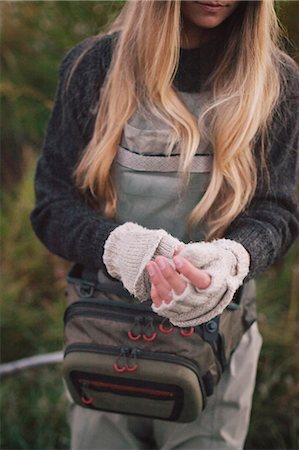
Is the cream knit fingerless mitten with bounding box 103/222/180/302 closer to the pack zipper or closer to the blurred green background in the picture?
the pack zipper

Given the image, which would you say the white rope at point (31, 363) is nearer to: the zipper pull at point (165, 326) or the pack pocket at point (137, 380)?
the pack pocket at point (137, 380)

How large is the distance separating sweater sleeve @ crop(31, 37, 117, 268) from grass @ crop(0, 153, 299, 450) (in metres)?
1.29

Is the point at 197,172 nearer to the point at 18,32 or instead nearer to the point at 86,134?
the point at 86,134

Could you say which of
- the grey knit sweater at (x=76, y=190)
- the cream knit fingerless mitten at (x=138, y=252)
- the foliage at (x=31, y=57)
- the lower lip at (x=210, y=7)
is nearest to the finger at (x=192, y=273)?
the cream knit fingerless mitten at (x=138, y=252)

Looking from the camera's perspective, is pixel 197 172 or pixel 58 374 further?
pixel 58 374

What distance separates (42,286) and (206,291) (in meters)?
2.34

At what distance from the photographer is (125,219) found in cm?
210

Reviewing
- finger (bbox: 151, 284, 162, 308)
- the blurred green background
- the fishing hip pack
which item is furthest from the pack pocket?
the blurred green background

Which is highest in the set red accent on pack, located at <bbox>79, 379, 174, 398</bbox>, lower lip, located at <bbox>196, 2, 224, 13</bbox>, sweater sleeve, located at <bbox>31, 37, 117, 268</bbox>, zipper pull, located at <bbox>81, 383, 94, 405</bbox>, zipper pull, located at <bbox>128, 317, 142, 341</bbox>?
lower lip, located at <bbox>196, 2, 224, 13</bbox>

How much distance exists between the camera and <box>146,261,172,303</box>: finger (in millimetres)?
1681

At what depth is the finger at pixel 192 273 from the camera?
5.35 ft

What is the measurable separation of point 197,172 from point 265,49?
0.34 meters

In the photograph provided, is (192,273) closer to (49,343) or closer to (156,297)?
(156,297)

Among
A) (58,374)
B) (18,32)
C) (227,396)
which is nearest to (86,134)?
(227,396)
